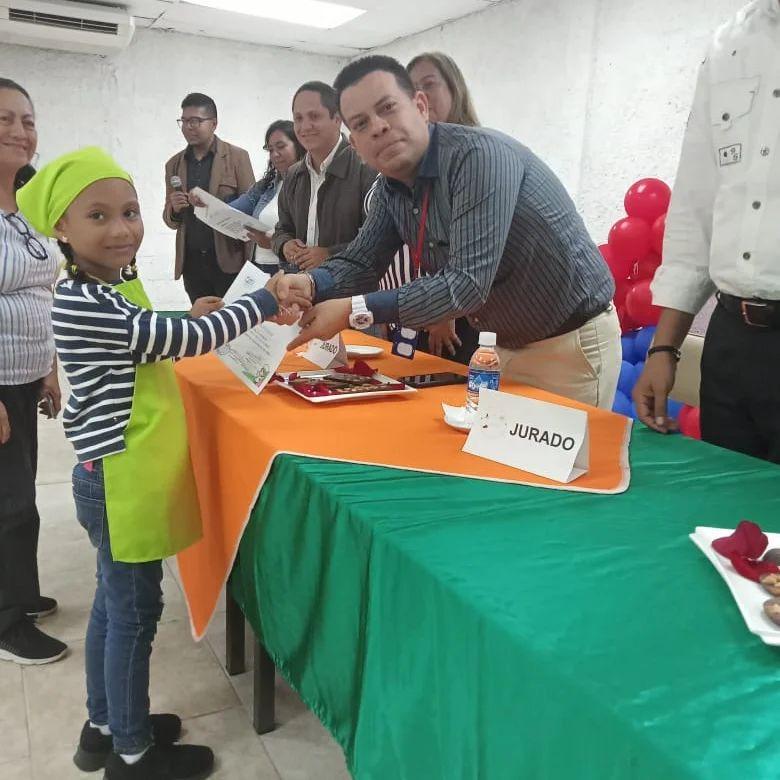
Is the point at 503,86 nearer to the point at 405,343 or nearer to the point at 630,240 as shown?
the point at 630,240

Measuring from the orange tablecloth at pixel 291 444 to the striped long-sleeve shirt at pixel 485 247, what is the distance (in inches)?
7.7

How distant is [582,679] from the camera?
1.98ft

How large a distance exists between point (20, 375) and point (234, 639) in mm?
826

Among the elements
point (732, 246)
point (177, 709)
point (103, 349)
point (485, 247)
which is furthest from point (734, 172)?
point (177, 709)

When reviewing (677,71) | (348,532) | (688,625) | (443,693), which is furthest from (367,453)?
(677,71)

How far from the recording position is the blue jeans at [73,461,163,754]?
1266 mm

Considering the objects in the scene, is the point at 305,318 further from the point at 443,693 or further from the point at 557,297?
the point at 443,693

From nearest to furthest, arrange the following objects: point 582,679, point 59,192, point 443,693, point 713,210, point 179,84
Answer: point 582,679 → point 443,693 → point 59,192 → point 713,210 → point 179,84

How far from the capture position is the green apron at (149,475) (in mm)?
1222

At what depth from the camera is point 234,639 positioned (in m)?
1.75

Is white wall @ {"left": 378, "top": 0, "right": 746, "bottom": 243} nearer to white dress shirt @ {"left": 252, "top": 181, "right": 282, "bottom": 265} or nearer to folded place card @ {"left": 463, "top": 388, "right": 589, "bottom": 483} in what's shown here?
white dress shirt @ {"left": 252, "top": 181, "right": 282, "bottom": 265}

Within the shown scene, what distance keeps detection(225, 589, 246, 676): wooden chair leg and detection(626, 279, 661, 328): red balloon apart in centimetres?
212

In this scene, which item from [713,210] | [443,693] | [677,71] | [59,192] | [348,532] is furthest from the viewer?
[677,71]

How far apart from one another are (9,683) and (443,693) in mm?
1404
